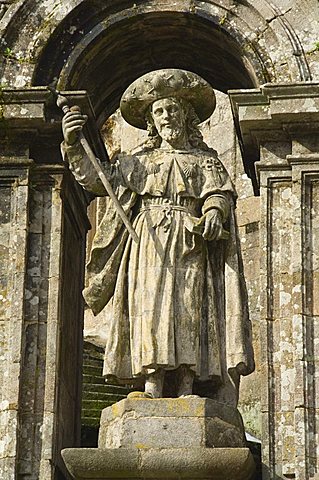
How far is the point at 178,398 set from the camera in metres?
11.6

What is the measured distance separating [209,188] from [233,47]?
134 cm

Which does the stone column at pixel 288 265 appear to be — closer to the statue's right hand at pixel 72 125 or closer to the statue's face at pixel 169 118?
the statue's face at pixel 169 118

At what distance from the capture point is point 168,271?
472 inches

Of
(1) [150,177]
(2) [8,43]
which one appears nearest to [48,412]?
(1) [150,177]

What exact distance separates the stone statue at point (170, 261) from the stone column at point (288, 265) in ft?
0.72

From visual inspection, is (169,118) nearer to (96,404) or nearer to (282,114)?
(282,114)

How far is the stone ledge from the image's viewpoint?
36.7ft

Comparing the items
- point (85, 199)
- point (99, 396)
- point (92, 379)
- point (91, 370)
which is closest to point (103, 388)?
point (92, 379)

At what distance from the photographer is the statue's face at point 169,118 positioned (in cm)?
1243

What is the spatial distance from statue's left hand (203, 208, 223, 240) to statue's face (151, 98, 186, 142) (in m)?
0.69

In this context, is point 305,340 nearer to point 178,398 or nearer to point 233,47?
point 178,398

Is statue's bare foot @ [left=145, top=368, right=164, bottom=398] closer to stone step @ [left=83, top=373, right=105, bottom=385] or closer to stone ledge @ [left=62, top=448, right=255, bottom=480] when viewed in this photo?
stone ledge @ [left=62, top=448, right=255, bottom=480]

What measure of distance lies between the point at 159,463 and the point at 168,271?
1415mm

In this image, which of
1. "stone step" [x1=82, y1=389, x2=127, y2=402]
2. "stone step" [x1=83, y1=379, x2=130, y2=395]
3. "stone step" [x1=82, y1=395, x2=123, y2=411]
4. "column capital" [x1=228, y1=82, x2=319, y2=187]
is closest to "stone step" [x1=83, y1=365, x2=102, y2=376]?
"stone step" [x1=83, y1=379, x2=130, y2=395]
